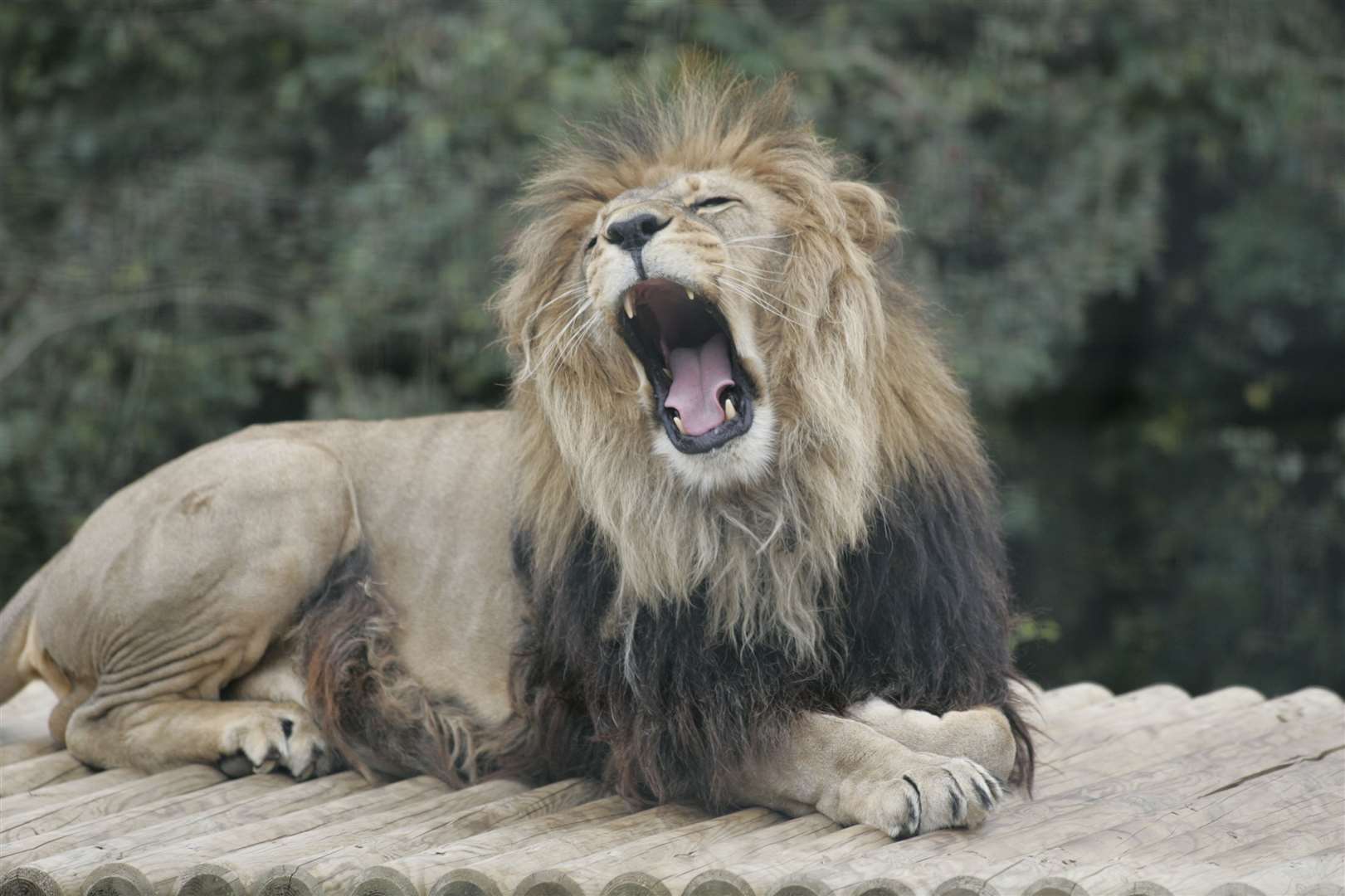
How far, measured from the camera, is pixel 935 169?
21.8 ft

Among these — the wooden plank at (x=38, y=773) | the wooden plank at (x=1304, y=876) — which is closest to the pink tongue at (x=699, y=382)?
the wooden plank at (x=1304, y=876)

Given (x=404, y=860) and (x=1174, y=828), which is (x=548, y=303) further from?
(x=1174, y=828)

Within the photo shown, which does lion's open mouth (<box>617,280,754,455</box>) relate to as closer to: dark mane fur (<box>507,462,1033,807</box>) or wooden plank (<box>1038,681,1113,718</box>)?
dark mane fur (<box>507,462,1033,807</box>)

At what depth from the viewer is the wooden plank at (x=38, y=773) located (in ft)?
12.3

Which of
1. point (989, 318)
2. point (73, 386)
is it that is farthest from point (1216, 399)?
point (73, 386)

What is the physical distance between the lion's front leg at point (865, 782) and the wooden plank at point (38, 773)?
1.57 m

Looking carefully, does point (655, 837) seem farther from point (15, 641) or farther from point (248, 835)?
point (15, 641)

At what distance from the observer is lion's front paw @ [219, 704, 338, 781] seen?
3707 mm

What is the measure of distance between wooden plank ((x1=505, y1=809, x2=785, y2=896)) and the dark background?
3.32 meters

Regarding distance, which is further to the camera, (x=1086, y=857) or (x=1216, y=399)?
(x=1216, y=399)

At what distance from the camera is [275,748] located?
3725 mm

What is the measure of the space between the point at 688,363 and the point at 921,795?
94 centimetres

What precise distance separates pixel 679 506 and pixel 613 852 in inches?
25.9

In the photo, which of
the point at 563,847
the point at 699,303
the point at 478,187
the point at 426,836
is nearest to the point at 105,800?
the point at 426,836
